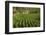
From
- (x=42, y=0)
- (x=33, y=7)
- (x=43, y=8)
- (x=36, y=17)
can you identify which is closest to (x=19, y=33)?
(x=36, y=17)

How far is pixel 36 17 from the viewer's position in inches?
58.3

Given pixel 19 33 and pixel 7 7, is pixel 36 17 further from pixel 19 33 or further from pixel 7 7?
pixel 7 7

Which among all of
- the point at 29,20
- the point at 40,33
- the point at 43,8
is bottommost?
the point at 40,33

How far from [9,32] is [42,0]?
2.80ft

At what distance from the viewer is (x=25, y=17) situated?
1.45 metres

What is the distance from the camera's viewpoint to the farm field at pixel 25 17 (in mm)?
1428

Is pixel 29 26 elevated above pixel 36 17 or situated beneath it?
situated beneath

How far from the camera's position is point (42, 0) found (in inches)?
59.6

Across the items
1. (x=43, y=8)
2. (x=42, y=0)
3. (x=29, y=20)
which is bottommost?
(x=29, y=20)

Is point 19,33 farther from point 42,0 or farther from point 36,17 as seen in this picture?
point 42,0

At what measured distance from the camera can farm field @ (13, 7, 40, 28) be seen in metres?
1.43
